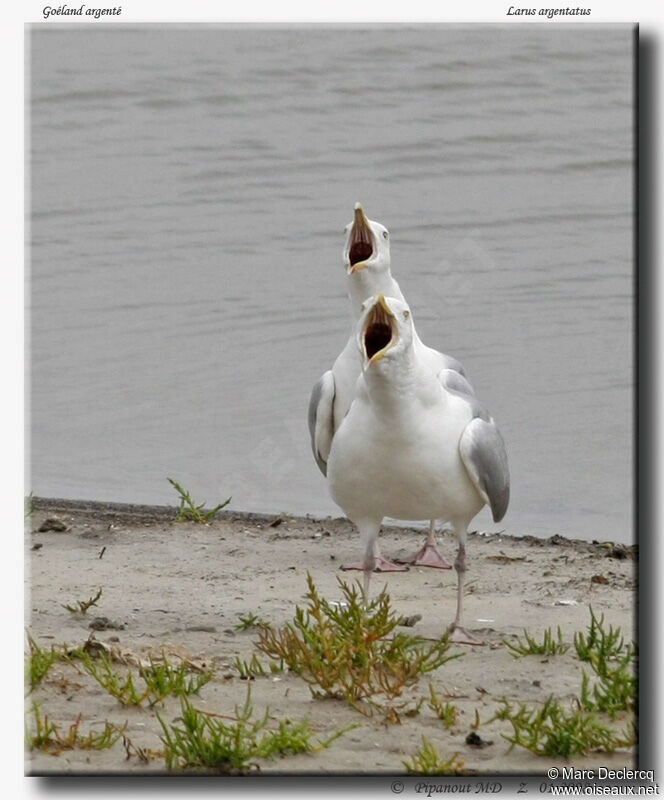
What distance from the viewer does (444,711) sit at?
534 centimetres

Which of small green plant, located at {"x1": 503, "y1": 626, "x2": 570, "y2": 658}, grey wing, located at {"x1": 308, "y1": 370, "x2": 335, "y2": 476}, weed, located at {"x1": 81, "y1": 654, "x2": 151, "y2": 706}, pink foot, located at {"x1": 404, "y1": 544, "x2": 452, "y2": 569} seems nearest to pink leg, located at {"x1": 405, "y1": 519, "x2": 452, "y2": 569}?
pink foot, located at {"x1": 404, "y1": 544, "x2": 452, "y2": 569}

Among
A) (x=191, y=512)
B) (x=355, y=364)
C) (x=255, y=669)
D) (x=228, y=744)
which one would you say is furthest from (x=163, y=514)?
(x=228, y=744)

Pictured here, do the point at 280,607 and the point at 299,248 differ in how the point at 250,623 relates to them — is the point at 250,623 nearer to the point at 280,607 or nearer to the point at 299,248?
the point at 280,607

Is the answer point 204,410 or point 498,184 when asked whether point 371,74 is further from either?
point 204,410

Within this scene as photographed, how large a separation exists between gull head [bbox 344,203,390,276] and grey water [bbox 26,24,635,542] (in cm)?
94

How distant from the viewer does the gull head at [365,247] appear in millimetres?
7906

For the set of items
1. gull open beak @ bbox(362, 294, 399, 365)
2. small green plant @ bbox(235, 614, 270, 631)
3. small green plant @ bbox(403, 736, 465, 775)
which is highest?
gull open beak @ bbox(362, 294, 399, 365)

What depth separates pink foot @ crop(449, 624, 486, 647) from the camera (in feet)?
20.7

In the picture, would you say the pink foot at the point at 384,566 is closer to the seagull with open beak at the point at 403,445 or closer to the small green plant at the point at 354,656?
the seagull with open beak at the point at 403,445

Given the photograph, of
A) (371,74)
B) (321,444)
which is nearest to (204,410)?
(321,444)

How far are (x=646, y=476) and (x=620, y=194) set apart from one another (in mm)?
7237

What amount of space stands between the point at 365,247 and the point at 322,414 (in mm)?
907

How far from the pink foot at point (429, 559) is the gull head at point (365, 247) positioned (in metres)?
1.44

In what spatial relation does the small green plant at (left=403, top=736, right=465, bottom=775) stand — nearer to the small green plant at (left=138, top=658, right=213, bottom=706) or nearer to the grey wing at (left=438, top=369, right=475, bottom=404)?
the small green plant at (left=138, top=658, right=213, bottom=706)
